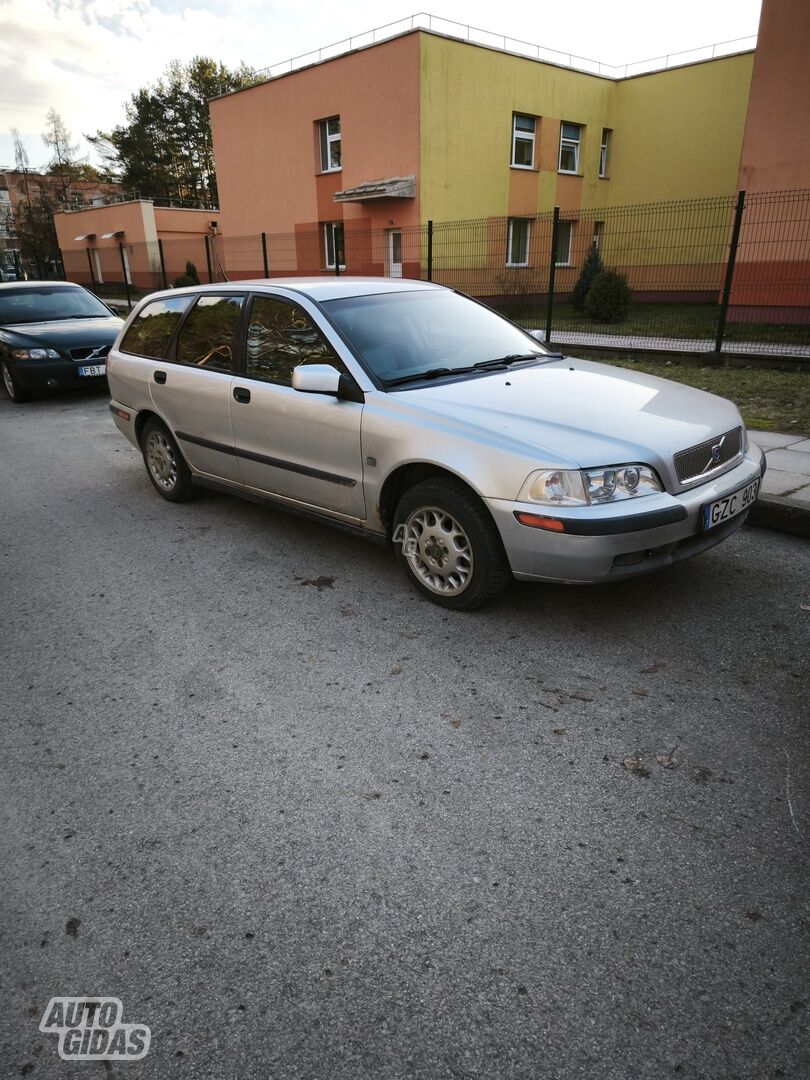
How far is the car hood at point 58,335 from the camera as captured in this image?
33.3 feet

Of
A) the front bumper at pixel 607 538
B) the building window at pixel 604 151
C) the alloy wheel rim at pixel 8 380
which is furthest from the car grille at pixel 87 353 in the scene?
the building window at pixel 604 151

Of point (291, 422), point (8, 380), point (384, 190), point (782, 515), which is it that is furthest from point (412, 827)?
point (384, 190)

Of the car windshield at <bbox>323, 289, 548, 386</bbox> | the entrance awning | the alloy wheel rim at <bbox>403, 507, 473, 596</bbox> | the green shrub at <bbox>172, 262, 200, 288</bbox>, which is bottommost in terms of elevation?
the alloy wheel rim at <bbox>403, 507, 473, 596</bbox>

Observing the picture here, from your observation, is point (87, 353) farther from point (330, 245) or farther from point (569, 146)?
point (569, 146)

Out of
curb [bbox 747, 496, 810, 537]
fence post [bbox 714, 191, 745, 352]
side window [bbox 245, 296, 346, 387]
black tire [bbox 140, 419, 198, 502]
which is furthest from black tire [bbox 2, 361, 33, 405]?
Answer: fence post [bbox 714, 191, 745, 352]

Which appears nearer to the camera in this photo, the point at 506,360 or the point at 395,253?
the point at 506,360

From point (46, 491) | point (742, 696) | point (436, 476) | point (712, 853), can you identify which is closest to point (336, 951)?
point (712, 853)

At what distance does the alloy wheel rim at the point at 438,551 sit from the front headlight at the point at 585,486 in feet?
1.58

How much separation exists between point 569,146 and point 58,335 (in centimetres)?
2070

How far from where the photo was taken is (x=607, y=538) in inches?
130

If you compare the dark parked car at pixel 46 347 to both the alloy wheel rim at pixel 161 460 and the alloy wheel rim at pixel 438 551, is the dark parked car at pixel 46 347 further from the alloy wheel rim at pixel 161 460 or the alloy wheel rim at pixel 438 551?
the alloy wheel rim at pixel 438 551

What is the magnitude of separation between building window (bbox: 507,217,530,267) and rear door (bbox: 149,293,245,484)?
16696 millimetres

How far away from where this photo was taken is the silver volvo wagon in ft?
11.1

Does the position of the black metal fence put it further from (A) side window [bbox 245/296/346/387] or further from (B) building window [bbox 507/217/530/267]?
(A) side window [bbox 245/296/346/387]
